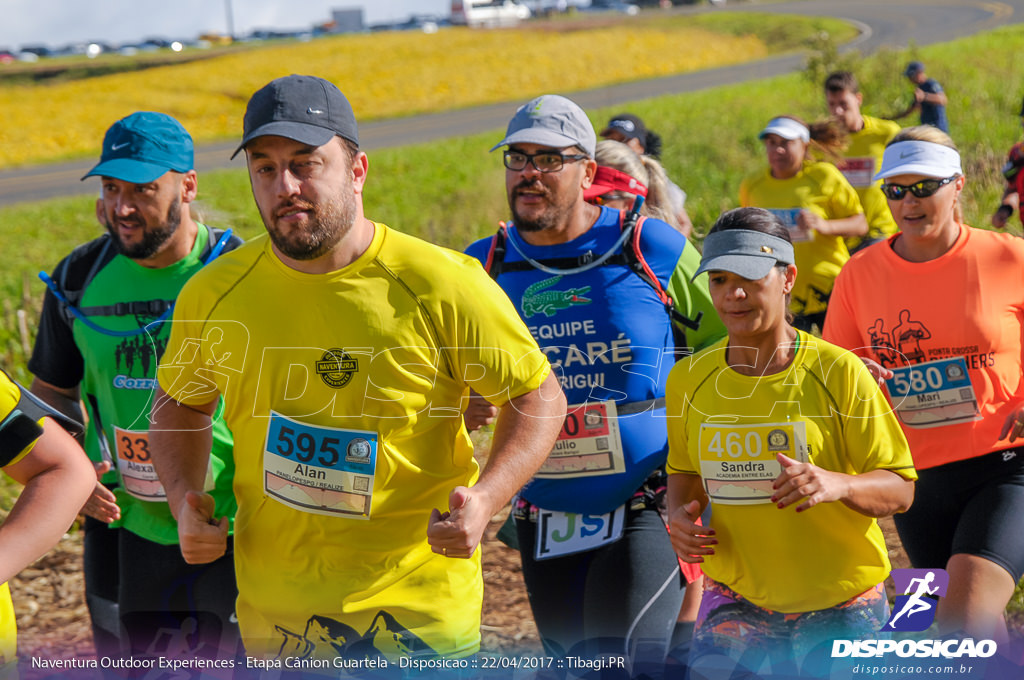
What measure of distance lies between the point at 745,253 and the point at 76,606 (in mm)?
4191

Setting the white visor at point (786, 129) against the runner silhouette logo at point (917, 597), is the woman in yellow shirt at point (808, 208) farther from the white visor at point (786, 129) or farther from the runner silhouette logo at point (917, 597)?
the runner silhouette logo at point (917, 597)

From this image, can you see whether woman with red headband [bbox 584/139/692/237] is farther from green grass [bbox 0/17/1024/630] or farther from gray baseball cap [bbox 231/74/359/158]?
green grass [bbox 0/17/1024/630]

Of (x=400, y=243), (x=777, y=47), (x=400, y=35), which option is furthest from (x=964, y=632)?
(x=400, y=35)

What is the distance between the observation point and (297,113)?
2498mm

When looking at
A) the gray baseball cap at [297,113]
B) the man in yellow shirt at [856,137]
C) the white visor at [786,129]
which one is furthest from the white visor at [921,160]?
the man in yellow shirt at [856,137]

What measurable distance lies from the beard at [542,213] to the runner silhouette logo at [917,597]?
1.72 metres

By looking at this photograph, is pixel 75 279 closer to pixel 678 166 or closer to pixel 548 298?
pixel 548 298

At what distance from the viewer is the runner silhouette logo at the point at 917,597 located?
3465 mm

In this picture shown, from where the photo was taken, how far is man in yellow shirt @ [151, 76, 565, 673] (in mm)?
2588

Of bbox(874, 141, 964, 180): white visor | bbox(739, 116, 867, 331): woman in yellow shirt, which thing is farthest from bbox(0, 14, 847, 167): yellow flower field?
bbox(874, 141, 964, 180): white visor

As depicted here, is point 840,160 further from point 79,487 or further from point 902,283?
point 79,487

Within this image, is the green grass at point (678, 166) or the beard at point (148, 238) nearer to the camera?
the beard at point (148, 238)

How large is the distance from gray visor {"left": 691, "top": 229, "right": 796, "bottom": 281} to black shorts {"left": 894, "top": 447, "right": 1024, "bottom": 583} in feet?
3.85

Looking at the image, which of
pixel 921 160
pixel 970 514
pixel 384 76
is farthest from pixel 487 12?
pixel 970 514
